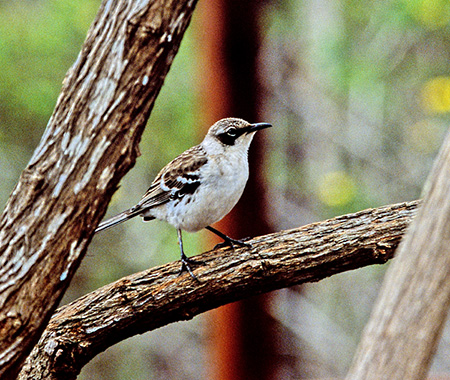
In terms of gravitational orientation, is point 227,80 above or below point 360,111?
below

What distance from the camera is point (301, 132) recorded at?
22.5 ft

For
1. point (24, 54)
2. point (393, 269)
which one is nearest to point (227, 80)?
point (24, 54)

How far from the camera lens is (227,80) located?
5004 millimetres

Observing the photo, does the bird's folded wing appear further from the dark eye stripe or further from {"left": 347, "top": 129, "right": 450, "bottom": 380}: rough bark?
{"left": 347, "top": 129, "right": 450, "bottom": 380}: rough bark

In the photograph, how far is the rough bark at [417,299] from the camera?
1418 mm


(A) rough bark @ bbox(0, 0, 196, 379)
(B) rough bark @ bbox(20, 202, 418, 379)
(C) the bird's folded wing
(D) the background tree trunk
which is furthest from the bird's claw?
(D) the background tree trunk

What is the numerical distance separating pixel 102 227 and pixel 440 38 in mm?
5237

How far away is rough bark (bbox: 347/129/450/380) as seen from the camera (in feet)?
4.65

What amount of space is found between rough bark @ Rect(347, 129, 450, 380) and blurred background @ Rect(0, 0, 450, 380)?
4044 mm

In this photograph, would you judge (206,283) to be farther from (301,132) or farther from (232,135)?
(301,132)

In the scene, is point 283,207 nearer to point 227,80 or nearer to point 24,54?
point 227,80

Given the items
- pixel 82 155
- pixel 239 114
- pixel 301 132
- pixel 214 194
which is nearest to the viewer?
pixel 82 155

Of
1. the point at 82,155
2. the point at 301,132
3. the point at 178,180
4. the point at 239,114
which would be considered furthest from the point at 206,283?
the point at 301,132

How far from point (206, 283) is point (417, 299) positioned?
1279mm
